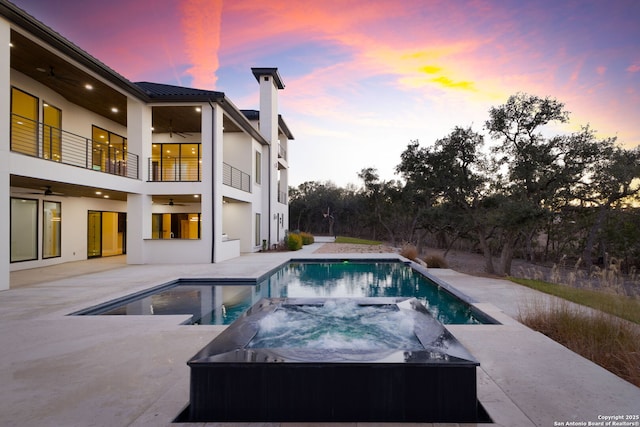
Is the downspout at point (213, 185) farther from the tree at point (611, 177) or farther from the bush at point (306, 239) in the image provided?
the tree at point (611, 177)

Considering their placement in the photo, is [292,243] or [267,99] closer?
[292,243]

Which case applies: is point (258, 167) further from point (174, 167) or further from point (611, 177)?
point (611, 177)

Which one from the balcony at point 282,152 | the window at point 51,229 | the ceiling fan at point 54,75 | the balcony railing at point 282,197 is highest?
the balcony at point 282,152

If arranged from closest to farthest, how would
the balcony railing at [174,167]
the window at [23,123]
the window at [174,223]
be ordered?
1. the window at [23,123]
2. the balcony railing at [174,167]
3. the window at [174,223]

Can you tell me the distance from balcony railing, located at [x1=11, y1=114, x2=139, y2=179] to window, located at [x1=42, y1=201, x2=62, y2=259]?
1.73 meters

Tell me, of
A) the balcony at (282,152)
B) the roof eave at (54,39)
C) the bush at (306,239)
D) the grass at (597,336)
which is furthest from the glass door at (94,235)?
the grass at (597,336)

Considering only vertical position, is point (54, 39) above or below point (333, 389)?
above

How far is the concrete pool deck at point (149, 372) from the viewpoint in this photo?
7.97 ft

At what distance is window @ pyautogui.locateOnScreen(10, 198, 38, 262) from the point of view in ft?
32.8

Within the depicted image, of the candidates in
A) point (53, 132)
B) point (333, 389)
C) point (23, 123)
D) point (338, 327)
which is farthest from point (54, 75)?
point (333, 389)

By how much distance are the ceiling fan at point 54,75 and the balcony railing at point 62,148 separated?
1.34 metres

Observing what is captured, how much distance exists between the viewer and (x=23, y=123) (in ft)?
31.7

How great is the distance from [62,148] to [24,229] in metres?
2.77

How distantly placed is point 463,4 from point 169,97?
31.0 feet
